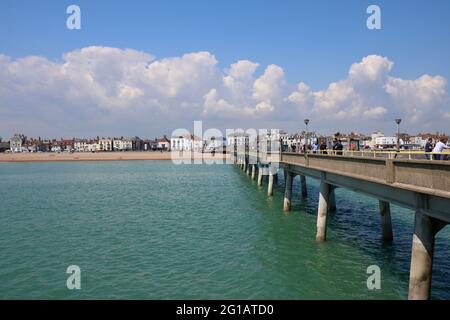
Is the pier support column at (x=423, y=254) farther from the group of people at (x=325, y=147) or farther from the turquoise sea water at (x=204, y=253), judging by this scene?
the group of people at (x=325, y=147)

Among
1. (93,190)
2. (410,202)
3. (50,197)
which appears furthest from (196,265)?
(93,190)

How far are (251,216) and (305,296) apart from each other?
16013 millimetres

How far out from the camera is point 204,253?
1908cm

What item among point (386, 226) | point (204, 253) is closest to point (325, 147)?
point (386, 226)

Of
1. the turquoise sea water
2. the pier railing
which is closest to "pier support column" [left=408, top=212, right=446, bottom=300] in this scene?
the pier railing

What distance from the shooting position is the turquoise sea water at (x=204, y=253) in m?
14.3

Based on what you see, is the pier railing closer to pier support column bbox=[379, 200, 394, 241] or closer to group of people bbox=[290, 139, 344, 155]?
group of people bbox=[290, 139, 344, 155]

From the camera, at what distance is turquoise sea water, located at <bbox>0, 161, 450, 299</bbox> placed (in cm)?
1427

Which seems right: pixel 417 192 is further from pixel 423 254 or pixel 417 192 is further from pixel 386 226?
pixel 386 226

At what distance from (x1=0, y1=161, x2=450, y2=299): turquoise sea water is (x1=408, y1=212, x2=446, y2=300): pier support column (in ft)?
6.52

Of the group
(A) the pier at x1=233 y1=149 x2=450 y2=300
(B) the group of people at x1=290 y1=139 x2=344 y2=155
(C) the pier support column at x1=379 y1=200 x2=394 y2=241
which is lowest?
(C) the pier support column at x1=379 y1=200 x2=394 y2=241

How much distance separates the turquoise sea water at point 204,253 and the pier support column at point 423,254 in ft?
6.52
